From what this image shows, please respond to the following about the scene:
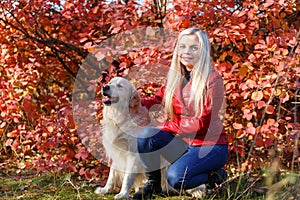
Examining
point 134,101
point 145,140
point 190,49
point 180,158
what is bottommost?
point 180,158

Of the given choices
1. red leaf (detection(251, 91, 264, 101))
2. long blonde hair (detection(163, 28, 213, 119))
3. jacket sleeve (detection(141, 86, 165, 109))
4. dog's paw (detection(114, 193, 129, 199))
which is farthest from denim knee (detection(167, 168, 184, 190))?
red leaf (detection(251, 91, 264, 101))

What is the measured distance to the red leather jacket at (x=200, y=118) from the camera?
292cm

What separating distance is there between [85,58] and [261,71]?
208cm

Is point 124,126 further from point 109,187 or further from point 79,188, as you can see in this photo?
point 79,188

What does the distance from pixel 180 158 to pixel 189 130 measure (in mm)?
207

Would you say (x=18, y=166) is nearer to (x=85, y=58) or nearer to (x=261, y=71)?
(x=85, y=58)

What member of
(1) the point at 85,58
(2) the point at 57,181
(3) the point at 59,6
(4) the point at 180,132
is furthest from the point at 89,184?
(3) the point at 59,6

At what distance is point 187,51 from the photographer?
302 centimetres

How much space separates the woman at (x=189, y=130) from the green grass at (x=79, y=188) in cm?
15

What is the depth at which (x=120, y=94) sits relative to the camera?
9.98 feet

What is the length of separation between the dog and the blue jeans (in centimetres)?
8

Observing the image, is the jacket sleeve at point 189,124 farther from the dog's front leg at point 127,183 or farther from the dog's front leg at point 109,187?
the dog's front leg at point 109,187

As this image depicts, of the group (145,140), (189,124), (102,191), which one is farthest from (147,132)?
(102,191)

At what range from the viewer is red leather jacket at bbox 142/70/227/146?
292cm
